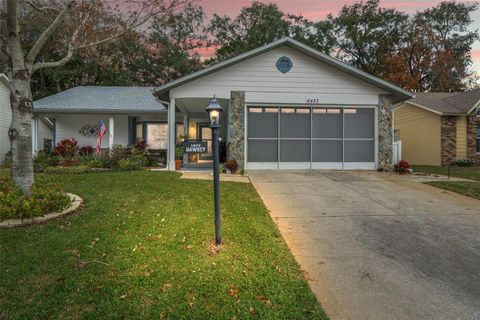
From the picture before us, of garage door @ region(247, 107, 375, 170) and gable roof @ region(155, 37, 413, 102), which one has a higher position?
gable roof @ region(155, 37, 413, 102)

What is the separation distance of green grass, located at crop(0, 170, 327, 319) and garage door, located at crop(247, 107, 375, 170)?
257 inches

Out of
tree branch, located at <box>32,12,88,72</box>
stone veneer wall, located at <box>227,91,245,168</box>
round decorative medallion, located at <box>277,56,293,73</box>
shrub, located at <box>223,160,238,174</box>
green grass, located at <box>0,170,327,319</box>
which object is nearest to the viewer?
green grass, located at <box>0,170,327,319</box>

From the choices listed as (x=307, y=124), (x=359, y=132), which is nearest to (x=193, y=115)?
(x=307, y=124)

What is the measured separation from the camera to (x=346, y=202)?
7.34 meters

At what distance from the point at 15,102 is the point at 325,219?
6.26m

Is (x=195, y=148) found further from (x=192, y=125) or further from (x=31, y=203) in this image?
(x=192, y=125)

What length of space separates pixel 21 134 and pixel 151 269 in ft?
14.3

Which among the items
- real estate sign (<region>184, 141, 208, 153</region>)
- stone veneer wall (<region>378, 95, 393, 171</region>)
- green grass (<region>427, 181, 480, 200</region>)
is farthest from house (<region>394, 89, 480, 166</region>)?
real estate sign (<region>184, 141, 208, 153</region>)

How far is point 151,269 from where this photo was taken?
3625 millimetres

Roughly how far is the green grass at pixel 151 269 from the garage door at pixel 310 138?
6.52 meters

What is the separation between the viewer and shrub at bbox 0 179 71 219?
5.19m

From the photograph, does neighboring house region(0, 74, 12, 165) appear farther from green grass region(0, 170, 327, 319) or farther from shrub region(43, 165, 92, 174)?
green grass region(0, 170, 327, 319)

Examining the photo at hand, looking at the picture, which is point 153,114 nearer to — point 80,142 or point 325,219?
point 80,142

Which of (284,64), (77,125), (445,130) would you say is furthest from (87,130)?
(445,130)
